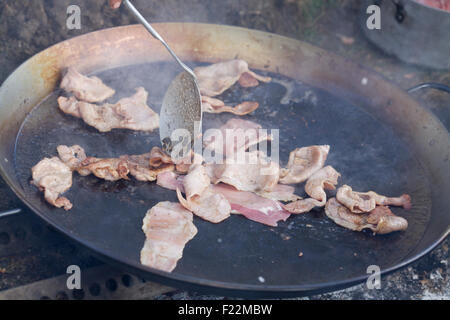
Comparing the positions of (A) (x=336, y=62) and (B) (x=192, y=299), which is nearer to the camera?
(B) (x=192, y=299)

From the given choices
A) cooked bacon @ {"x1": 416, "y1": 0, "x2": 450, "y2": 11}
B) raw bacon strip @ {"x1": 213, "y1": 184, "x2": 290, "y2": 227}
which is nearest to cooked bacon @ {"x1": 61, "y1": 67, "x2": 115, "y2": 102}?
raw bacon strip @ {"x1": 213, "y1": 184, "x2": 290, "y2": 227}

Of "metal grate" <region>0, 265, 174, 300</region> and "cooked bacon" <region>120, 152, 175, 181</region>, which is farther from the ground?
"cooked bacon" <region>120, 152, 175, 181</region>

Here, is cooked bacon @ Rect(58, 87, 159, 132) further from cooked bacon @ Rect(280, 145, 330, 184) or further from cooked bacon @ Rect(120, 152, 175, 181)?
cooked bacon @ Rect(280, 145, 330, 184)

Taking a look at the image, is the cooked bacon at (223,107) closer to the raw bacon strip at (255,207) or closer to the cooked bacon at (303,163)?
the cooked bacon at (303,163)

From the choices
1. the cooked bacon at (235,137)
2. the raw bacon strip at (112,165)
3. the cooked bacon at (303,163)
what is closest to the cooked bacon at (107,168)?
the raw bacon strip at (112,165)

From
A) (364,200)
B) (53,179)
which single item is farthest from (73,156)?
(364,200)
